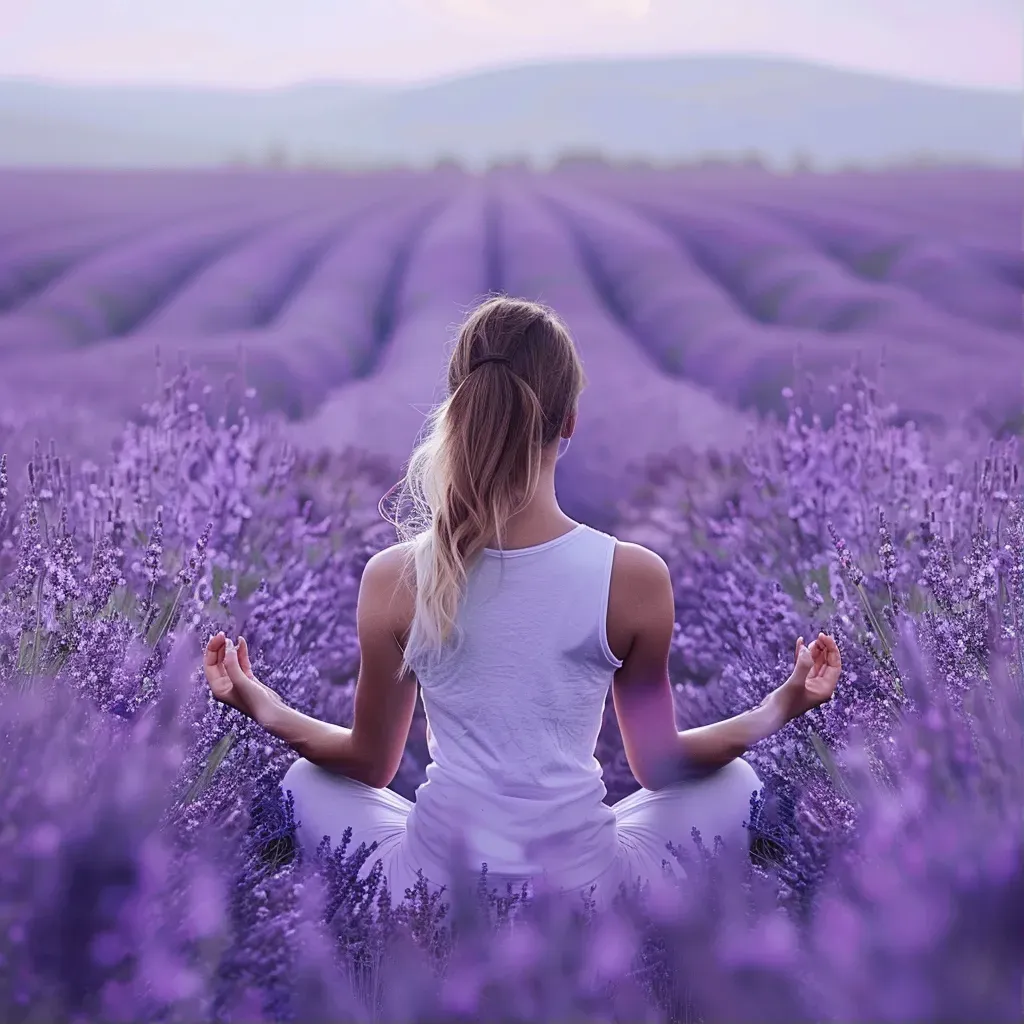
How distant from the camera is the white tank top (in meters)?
1.63

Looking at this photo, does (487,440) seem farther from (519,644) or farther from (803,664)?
(803,664)

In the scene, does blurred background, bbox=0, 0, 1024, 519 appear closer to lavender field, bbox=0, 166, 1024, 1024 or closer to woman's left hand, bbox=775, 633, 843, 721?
lavender field, bbox=0, 166, 1024, 1024

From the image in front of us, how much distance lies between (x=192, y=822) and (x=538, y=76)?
127 inches

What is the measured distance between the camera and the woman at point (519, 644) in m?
1.62

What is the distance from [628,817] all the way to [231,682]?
65 cm

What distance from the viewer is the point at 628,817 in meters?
1.84

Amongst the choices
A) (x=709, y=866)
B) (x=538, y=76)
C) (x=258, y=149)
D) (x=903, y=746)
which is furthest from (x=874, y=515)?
(x=258, y=149)

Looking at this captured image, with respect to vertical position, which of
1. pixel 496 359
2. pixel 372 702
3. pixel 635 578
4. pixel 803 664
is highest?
pixel 496 359

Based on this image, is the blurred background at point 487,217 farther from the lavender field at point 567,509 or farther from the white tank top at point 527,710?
the white tank top at point 527,710

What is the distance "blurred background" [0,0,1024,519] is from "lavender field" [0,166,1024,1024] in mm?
19

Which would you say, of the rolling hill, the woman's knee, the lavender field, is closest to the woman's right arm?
the lavender field

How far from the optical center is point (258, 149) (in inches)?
168

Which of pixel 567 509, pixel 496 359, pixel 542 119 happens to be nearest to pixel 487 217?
pixel 542 119

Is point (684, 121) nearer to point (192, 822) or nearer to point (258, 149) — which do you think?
point (258, 149)
